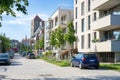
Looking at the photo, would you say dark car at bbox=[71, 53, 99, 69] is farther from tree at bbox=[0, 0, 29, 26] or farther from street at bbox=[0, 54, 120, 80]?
tree at bbox=[0, 0, 29, 26]

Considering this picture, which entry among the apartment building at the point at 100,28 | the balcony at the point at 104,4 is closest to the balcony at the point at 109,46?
the apartment building at the point at 100,28

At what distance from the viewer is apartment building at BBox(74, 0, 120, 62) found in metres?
38.3

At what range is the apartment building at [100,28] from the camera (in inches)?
1507

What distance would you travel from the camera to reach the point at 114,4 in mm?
40531

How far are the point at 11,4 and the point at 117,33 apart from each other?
82.0ft

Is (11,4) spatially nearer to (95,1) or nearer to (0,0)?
(0,0)

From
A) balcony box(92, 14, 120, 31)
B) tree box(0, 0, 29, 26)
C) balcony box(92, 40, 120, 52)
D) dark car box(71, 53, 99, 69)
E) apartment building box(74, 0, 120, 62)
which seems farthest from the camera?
apartment building box(74, 0, 120, 62)

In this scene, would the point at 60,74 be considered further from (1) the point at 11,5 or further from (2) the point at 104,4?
(2) the point at 104,4

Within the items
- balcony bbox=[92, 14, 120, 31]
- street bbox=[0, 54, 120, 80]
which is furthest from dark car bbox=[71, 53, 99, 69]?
balcony bbox=[92, 14, 120, 31]

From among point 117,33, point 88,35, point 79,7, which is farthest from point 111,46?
point 79,7

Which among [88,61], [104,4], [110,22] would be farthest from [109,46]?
[88,61]

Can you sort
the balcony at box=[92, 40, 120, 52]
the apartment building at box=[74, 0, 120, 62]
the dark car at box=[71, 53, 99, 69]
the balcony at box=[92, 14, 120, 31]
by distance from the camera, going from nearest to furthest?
the dark car at box=[71, 53, 99, 69] → the balcony at box=[92, 14, 120, 31] → the balcony at box=[92, 40, 120, 52] → the apartment building at box=[74, 0, 120, 62]

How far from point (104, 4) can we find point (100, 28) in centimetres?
320

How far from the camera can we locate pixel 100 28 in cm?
4219
